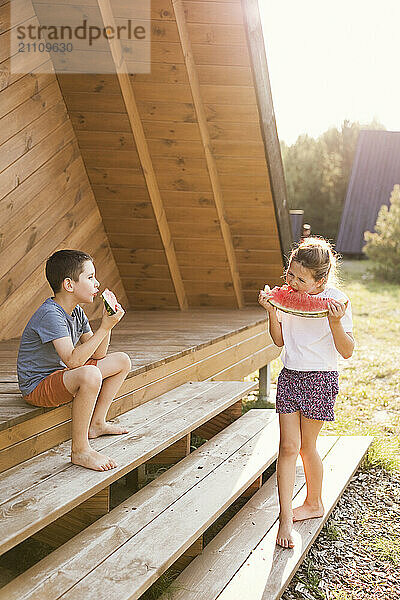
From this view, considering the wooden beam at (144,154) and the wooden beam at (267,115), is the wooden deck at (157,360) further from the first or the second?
the wooden beam at (267,115)

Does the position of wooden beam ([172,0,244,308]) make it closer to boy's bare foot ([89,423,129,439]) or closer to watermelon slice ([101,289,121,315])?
watermelon slice ([101,289,121,315])

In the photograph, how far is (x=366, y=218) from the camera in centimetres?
2072

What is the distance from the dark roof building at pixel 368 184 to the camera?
20.6 meters

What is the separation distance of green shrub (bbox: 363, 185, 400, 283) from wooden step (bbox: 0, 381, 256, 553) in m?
12.0

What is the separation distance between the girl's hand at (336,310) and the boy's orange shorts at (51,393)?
3.32 feet

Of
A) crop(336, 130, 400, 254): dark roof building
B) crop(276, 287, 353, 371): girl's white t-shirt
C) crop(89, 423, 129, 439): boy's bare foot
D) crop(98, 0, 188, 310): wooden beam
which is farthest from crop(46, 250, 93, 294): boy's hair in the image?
crop(336, 130, 400, 254): dark roof building

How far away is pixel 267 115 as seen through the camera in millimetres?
4801

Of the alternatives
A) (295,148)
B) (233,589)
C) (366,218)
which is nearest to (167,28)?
(233,589)

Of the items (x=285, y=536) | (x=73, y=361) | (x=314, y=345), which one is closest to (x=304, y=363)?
(x=314, y=345)

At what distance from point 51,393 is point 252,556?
95 centimetres

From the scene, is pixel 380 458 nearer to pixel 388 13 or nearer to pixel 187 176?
pixel 187 176

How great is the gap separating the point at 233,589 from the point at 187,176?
3.25 meters

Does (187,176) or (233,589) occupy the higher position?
(187,176)

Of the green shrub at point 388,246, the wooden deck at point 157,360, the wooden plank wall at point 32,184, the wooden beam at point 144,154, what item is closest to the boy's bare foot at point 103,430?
the wooden deck at point 157,360
